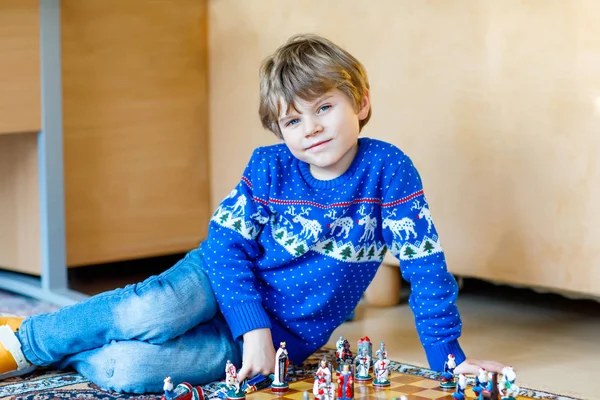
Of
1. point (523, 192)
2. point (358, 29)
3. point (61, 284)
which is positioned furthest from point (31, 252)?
point (523, 192)

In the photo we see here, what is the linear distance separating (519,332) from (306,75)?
0.68 metres

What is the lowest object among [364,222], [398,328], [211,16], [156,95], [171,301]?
[398,328]

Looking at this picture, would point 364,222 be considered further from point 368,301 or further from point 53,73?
point 53,73

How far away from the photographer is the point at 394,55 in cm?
165

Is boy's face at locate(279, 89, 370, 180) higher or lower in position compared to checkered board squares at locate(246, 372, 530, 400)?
higher

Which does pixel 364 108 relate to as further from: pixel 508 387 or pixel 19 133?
pixel 19 133

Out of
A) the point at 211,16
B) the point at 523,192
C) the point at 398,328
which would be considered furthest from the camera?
the point at 211,16

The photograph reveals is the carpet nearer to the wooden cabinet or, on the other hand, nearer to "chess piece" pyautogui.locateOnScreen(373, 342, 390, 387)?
"chess piece" pyautogui.locateOnScreen(373, 342, 390, 387)

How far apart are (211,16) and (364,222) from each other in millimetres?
963

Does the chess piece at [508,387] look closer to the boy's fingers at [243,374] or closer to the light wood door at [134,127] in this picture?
the boy's fingers at [243,374]

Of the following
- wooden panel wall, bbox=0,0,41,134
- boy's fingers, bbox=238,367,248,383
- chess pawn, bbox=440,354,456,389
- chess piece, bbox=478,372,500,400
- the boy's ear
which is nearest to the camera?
chess piece, bbox=478,372,500,400

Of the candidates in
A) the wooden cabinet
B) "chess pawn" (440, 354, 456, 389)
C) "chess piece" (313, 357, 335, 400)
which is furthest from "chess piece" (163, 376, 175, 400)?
the wooden cabinet

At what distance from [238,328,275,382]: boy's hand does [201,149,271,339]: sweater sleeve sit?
1cm

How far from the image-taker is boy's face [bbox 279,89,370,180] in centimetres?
121
